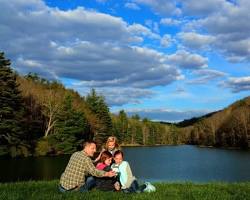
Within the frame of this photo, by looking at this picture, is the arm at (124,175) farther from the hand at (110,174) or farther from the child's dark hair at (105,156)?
the child's dark hair at (105,156)

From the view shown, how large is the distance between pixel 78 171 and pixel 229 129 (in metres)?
119

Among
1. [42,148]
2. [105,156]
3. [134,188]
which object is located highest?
[105,156]

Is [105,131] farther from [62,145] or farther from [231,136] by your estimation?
[231,136]

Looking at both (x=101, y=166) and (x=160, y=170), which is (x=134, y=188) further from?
(x=160, y=170)

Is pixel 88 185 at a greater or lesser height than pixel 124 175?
lesser

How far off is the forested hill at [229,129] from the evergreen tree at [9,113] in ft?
234

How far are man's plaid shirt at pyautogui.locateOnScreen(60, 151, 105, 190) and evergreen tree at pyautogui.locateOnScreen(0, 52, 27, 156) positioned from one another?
142 feet

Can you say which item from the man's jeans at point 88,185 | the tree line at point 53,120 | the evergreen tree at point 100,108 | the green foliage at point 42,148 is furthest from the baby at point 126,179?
the evergreen tree at point 100,108

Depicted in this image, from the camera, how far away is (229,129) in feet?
411

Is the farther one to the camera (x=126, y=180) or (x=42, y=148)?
(x=42, y=148)

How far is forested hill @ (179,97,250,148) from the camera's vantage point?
116625mm

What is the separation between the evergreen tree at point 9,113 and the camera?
5338cm

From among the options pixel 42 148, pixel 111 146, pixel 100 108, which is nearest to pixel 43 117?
pixel 42 148

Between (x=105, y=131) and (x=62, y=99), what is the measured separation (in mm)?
24912
